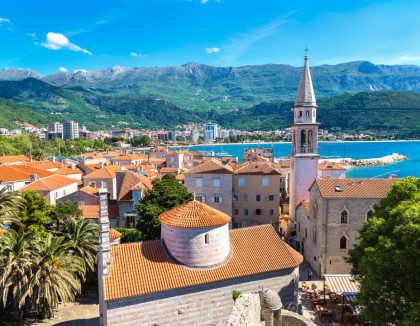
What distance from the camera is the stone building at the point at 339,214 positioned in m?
27.5

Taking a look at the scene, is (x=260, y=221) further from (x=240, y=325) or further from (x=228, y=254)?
(x=240, y=325)

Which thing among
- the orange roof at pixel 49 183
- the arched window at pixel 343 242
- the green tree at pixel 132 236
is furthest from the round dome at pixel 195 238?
the orange roof at pixel 49 183

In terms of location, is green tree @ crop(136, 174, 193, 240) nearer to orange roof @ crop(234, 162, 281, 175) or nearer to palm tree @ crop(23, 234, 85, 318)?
palm tree @ crop(23, 234, 85, 318)

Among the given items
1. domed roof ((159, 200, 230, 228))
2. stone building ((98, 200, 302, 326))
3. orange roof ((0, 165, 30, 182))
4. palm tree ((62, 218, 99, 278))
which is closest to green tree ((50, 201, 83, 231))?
palm tree ((62, 218, 99, 278))

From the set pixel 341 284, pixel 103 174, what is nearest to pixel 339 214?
pixel 341 284

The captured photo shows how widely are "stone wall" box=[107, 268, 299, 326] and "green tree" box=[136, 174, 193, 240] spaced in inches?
484

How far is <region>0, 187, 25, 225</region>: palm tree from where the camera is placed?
81.1ft

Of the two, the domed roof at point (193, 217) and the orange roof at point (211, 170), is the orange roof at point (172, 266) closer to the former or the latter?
the domed roof at point (193, 217)

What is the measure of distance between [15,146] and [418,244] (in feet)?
409

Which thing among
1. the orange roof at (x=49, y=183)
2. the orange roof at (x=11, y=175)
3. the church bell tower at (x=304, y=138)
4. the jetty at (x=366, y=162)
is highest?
the church bell tower at (x=304, y=138)

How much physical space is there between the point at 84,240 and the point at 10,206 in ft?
22.3

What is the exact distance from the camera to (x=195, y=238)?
1939 cm

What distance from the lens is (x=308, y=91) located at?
3584cm

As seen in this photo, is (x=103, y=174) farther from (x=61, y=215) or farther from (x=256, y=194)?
(x=256, y=194)
